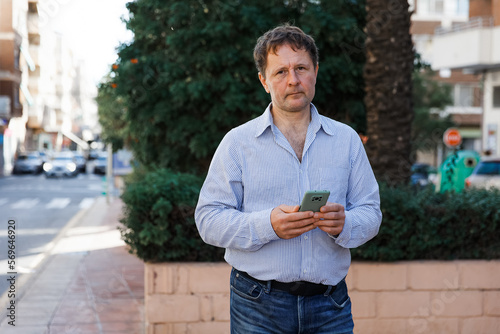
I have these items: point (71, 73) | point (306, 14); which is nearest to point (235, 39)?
point (306, 14)

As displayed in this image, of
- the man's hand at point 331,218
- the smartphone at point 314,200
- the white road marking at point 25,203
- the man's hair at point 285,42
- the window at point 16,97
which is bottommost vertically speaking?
the white road marking at point 25,203

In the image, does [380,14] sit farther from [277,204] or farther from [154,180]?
[277,204]

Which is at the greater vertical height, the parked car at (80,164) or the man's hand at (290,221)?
the man's hand at (290,221)

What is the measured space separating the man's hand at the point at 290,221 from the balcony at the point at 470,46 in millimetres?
22995

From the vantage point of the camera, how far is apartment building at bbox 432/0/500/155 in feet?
78.2

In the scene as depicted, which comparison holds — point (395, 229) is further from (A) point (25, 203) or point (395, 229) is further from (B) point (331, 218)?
(A) point (25, 203)

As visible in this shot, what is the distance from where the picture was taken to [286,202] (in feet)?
8.58

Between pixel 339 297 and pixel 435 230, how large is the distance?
2697 millimetres

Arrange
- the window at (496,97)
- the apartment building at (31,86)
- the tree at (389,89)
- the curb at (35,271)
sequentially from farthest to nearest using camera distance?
the apartment building at (31,86)
the window at (496,97)
the curb at (35,271)
the tree at (389,89)

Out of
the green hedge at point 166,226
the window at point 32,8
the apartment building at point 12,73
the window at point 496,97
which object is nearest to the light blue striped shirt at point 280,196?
the green hedge at point 166,226

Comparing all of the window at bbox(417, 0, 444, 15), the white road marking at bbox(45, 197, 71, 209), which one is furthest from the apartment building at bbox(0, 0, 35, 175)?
the window at bbox(417, 0, 444, 15)

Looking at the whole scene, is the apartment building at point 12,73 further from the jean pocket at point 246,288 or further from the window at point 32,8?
the jean pocket at point 246,288

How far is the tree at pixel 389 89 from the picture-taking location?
6535 mm

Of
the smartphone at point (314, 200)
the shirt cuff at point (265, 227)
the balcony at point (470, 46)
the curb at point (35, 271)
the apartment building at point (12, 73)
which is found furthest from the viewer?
the apartment building at point (12, 73)
